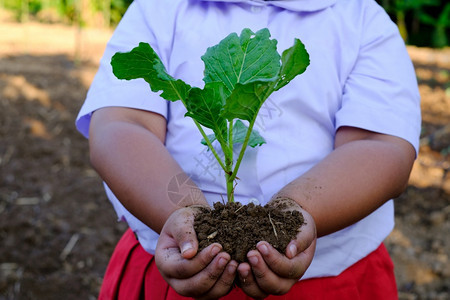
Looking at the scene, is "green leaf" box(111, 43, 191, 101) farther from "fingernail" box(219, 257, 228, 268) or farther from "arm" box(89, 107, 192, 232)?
"fingernail" box(219, 257, 228, 268)

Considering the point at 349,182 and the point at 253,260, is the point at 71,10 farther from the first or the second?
the point at 253,260

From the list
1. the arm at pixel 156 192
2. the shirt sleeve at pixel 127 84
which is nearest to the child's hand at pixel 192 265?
the arm at pixel 156 192

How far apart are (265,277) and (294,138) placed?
41 centimetres

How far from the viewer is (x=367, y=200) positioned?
107 centimetres

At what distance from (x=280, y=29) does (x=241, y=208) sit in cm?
49

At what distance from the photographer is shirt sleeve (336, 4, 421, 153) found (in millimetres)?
1149

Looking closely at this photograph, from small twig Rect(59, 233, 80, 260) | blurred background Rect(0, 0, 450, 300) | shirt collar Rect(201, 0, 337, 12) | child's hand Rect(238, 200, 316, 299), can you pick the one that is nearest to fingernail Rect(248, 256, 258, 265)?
child's hand Rect(238, 200, 316, 299)

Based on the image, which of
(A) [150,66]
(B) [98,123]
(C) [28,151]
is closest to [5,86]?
(C) [28,151]

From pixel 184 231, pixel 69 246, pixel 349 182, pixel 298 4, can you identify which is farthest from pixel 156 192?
pixel 69 246

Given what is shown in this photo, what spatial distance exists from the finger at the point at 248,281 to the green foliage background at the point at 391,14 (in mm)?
8240

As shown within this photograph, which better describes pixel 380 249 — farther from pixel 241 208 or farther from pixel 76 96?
pixel 76 96

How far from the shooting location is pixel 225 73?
0.93 meters

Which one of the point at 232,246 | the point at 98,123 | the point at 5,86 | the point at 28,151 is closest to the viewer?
the point at 232,246

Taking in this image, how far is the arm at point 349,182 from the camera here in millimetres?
1004
